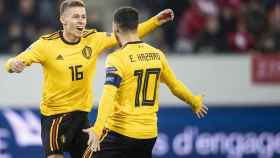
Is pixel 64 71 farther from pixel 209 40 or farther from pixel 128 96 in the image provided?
pixel 209 40

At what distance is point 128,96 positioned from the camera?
8.02m

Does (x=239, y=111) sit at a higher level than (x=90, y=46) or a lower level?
lower

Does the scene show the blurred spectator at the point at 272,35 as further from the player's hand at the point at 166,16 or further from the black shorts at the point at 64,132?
the black shorts at the point at 64,132

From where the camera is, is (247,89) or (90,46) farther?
(247,89)

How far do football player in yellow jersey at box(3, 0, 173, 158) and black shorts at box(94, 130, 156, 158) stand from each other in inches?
36.8

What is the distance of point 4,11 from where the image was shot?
1430cm

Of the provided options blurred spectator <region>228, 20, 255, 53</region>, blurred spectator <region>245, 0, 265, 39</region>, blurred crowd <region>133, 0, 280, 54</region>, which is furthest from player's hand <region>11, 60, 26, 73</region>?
blurred spectator <region>245, 0, 265, 39</region>

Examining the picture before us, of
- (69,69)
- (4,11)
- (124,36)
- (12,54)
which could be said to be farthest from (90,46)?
(4,11)

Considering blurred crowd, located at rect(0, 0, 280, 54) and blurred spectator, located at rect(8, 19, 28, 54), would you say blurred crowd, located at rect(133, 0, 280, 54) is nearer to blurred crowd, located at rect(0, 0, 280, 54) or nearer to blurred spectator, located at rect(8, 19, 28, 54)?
blurred crowd, located at rect(0, 0, 280, 54)

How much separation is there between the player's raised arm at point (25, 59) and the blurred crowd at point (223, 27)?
17.3ft

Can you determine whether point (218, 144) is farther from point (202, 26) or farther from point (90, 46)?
point (90, 46)

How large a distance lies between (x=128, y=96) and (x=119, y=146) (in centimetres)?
48

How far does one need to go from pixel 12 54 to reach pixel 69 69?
15.2ft

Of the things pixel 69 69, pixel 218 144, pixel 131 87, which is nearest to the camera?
pixel 131 87
